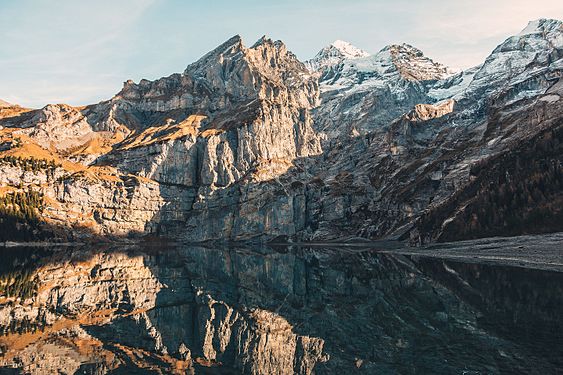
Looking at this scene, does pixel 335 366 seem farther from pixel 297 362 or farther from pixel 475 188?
pixel 475 188

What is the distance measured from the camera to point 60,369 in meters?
38.2

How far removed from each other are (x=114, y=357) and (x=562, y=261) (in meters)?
107

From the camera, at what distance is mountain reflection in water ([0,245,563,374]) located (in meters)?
40.8

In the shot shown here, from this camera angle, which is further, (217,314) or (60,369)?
(217,314)

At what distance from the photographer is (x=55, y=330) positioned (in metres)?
54.5

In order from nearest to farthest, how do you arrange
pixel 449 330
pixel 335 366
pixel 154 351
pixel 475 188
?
1. pixel 335 366
2. pixel 154 351
3. pixel 449 330
4. pixel 475 188

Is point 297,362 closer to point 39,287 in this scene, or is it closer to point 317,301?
point 317,301

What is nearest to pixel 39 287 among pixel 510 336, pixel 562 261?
pixel 510 336

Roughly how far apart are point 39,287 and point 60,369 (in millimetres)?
61849

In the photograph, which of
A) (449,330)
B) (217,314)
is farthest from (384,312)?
(217,314)

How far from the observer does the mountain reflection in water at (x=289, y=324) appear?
134 feet

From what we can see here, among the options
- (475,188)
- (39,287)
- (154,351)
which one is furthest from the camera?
(475,188)

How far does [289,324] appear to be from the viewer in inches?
2430

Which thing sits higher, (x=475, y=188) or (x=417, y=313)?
(x=475, y=188)
